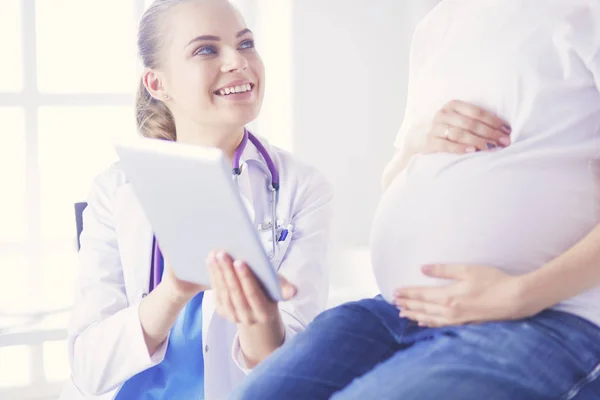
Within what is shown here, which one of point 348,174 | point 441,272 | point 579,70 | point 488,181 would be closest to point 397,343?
point 441,272

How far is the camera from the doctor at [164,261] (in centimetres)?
163

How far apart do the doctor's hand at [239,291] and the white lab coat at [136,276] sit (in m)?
0.32

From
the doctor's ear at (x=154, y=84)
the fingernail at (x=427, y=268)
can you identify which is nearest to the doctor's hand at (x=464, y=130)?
the fingernail at (x=427, y=268)

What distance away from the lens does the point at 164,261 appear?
5.55 ft

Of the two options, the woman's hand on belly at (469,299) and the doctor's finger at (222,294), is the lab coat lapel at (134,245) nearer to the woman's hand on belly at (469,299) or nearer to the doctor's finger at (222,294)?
the doctor's finger at (222,294)

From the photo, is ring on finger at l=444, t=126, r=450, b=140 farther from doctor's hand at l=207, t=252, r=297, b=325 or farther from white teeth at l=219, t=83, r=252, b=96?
white teeth at l=219, t=83, r=252, b=96

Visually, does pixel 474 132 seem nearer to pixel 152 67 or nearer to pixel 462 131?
pixel 462 131

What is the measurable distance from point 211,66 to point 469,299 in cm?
79

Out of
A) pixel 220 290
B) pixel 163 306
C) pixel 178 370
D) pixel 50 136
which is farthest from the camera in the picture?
pixel 50 136

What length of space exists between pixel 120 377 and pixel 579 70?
1.00 m

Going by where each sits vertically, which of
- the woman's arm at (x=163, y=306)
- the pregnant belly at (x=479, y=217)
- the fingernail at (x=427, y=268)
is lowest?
the woman's arm at (x=163, y=306)

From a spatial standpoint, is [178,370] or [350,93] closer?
[178,370]

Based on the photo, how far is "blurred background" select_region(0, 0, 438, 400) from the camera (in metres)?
2.77

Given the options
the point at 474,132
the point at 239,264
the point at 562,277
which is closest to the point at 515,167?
the point at 474,132
